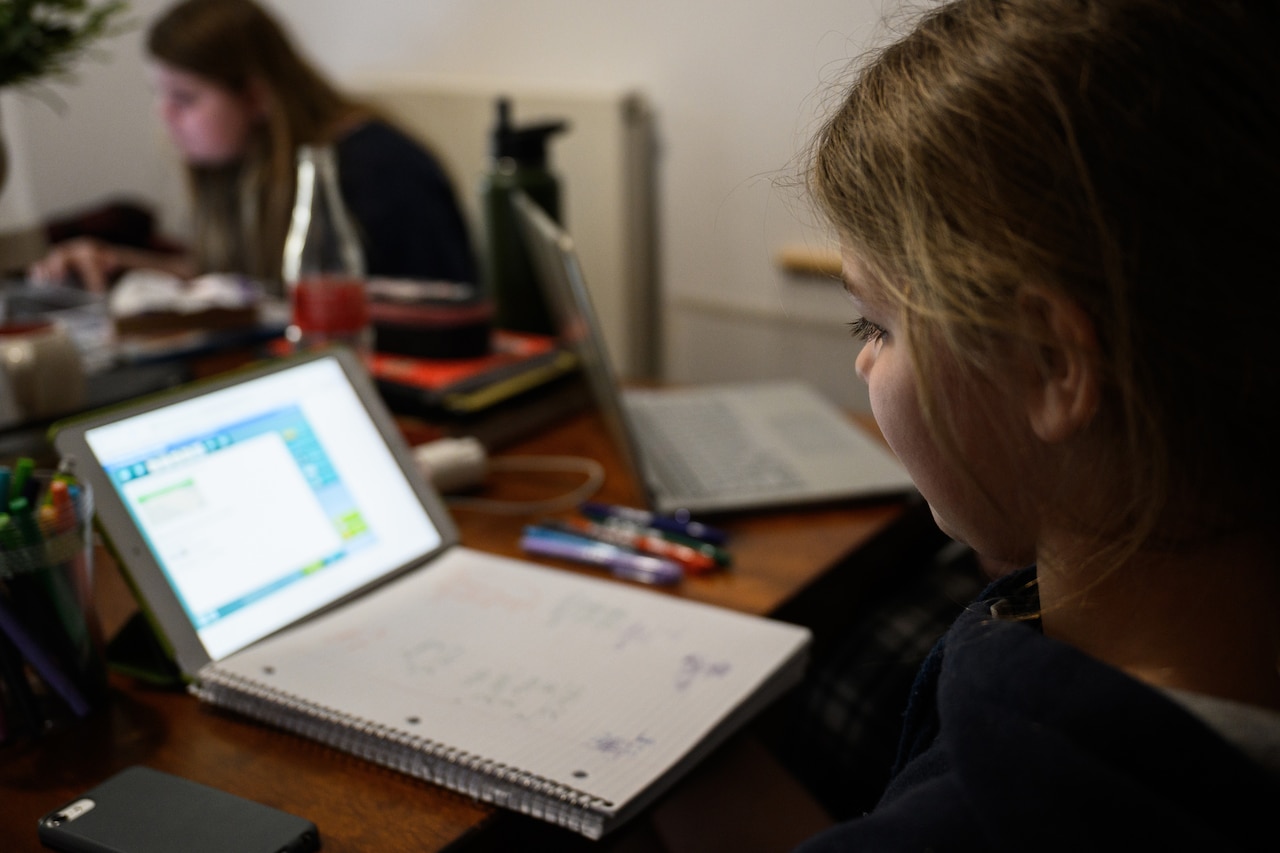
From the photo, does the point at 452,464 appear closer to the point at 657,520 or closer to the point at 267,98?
the point at 657,520

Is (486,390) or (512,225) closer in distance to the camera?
(486,390)

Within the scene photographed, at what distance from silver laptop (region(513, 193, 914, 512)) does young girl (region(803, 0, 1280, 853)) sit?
0.53 metres

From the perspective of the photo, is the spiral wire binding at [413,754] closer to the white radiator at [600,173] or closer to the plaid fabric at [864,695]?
the plaid fabric at [864,695]

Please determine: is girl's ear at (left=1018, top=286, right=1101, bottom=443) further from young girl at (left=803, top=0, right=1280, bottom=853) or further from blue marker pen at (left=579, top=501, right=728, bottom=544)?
blue marker pen at (left=579, top=501, right=728, bottom=544)

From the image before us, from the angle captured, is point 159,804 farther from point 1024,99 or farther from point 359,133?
point 359,133

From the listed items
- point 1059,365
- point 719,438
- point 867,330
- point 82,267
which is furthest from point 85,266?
point 1059,365

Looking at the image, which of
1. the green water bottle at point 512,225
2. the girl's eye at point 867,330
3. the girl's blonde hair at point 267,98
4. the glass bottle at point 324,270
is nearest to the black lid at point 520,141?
the green water bottle at point 512,225

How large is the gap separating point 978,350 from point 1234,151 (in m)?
0.13

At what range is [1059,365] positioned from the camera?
48 cm

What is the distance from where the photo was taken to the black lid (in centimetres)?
156

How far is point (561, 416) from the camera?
1.37m

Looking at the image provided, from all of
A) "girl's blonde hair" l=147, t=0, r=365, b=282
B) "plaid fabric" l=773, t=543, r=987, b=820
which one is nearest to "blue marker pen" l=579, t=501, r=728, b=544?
"plaid fabric" l=773, t=543, r=987, b=820

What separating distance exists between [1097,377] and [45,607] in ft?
2.10

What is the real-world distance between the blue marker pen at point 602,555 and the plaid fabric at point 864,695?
0.29 m
